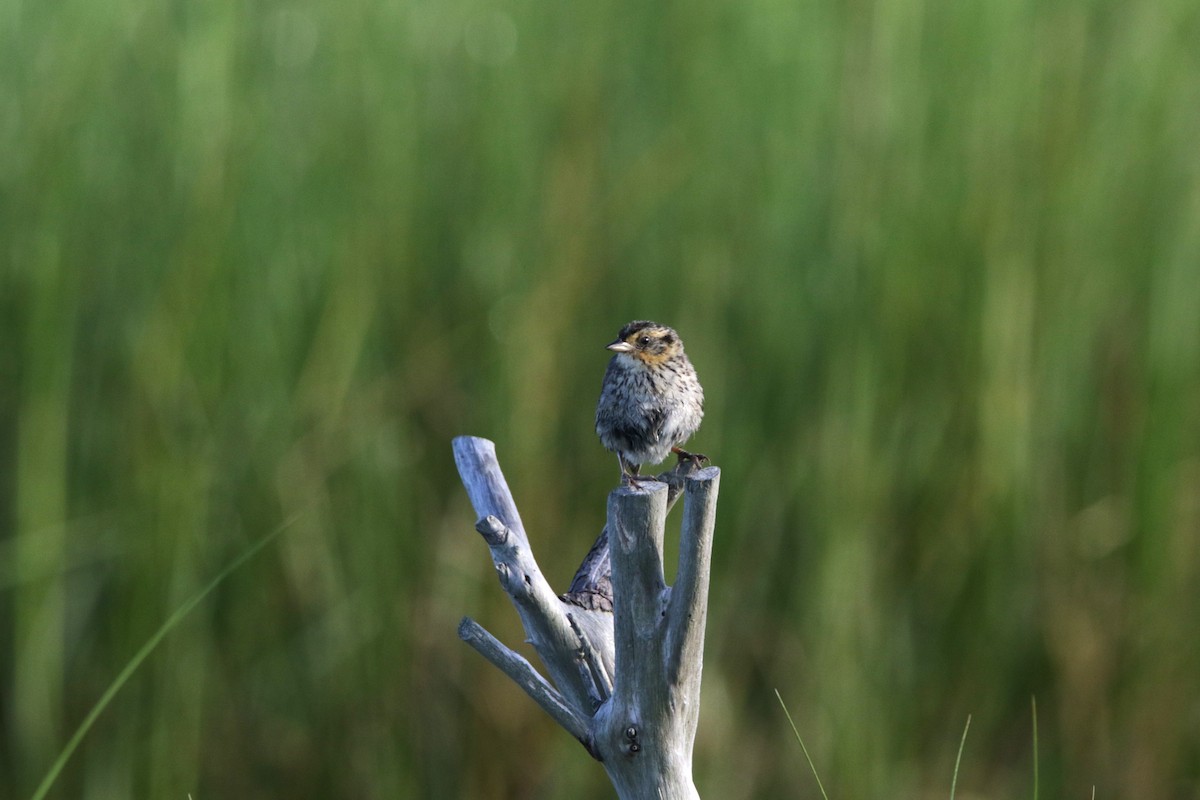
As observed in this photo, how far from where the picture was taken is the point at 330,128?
2213mm

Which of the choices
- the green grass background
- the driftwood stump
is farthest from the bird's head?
the green grass background

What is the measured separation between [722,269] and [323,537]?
77 centimetres

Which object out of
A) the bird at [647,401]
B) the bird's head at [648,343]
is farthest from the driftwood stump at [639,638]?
the bird's head at [648,343]

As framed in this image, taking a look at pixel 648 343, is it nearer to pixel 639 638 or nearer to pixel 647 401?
pixel 647 401

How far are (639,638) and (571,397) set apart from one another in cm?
119

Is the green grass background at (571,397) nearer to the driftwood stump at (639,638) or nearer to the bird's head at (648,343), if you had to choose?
the bird's head at (648,343)

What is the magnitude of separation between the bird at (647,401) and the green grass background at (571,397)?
1.99 feet

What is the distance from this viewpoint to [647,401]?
1358 mm

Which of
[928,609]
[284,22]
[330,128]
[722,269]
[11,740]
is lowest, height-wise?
[11,740]

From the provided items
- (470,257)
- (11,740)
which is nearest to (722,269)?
(470,257)

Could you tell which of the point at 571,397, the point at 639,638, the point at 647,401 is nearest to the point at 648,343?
the point at 647,401

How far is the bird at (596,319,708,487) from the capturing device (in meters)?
1.35

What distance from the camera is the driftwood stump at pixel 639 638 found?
96cm

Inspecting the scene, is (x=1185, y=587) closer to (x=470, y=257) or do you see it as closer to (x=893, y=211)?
(x=893, y=211)
